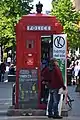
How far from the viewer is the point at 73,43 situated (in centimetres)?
7531

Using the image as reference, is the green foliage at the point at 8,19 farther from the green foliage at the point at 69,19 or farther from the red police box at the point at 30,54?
the red police box at the point at 30,54

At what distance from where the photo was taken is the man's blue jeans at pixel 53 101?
16.3m

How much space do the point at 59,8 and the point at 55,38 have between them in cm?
6126

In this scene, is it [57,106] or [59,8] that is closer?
[57,106]

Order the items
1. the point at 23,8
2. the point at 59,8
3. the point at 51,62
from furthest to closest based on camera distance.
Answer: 1. the point at 59,8
2. the point at 23,8
3. the point at 51,62

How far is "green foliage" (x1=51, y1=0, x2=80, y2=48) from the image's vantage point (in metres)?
74.3

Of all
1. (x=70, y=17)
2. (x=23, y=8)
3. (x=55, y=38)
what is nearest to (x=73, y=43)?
(x=70, y=17)

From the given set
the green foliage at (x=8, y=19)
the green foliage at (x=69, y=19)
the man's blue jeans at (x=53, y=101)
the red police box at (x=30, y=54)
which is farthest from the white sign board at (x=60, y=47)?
the green foliage at (x=69, y=19)

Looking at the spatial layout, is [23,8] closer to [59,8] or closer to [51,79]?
[59,8]

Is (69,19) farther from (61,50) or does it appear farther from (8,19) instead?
(61,50)

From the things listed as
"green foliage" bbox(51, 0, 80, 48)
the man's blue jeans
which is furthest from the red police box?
"green foliage" bbox(51, 0, 80, 48)

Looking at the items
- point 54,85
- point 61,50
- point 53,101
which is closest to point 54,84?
point 54,85

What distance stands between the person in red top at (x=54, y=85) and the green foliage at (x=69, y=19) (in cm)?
5728

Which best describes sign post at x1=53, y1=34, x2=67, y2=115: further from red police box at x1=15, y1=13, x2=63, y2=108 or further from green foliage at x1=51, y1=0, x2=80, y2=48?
green foliage at x1=51, y1=0, x2=80, y2=48
